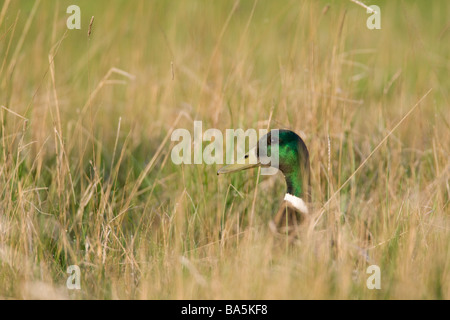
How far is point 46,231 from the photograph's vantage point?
3523mm

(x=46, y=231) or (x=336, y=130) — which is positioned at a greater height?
(x=336, y=130)

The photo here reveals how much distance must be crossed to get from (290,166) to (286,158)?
6 cm

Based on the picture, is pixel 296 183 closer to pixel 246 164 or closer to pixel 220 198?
pixel 246 164

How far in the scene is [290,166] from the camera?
11.7ft

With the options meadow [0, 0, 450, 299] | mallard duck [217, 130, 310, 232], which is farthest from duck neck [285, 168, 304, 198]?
meadow [0, 0, 450, 299]

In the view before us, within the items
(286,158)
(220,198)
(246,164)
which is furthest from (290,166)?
(220,198)

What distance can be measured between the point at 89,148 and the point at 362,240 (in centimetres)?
217

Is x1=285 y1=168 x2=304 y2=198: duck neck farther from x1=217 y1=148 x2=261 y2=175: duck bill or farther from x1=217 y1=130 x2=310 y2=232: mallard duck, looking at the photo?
x1=217 y1=148 x2=261 y2=175: duck bill

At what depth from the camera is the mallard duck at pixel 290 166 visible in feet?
11.5

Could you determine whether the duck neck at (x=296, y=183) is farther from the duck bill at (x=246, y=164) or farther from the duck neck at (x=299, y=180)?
the duck bill at (x=246, y=164)

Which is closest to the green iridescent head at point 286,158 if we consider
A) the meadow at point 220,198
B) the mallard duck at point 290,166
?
the mallard duck at point 290,166
